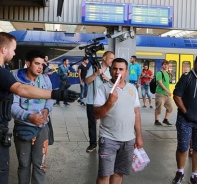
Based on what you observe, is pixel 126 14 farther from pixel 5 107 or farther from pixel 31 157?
pixel 5 107

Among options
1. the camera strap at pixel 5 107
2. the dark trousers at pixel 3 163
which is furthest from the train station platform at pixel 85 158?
the camera strap at pixel 5 107

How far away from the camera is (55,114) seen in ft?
37.7

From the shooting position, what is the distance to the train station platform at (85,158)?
A: 5008 millimetres

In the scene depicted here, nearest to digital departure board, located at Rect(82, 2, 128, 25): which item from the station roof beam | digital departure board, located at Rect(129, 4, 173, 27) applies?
digital departure board, located at Rect(129, 4, 173, 27)

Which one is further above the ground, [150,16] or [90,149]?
[150,16]

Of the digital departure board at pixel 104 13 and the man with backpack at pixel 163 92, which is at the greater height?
the digital departure board at pixel 104 13

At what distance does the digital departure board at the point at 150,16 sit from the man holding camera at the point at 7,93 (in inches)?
342

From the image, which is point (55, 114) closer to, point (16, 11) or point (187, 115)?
point (16, 11)

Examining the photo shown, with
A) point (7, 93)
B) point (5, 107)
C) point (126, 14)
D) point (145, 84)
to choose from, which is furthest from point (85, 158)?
point (145, 84)

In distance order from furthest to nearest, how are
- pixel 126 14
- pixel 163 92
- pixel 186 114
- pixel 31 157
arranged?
pixel 126 14, pixel 163 92, pixel 186 114, pixel 31 157

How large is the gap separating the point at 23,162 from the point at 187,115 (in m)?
2.24

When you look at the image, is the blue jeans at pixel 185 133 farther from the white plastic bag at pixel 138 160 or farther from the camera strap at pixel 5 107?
the camera strap at pixel 5 107

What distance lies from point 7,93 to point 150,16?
9.13 metres

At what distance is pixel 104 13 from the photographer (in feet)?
36.5
